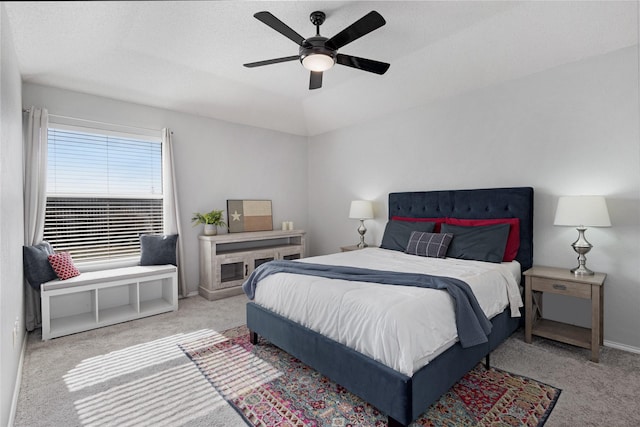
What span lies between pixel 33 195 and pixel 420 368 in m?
3.81

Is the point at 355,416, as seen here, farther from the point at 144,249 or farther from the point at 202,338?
the point at 144,249

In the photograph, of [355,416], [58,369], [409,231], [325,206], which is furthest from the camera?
[325,206]

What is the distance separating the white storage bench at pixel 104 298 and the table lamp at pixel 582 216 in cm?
397

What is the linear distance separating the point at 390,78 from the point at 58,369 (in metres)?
4.26

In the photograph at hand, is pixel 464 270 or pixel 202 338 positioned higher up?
pixel 464 270

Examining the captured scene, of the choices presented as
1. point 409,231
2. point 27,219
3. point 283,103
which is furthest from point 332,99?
point 27,219

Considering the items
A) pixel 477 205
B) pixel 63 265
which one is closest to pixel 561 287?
pixel 477 205

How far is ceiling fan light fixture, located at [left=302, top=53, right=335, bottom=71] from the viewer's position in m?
2.38

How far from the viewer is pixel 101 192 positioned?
12.3 ft

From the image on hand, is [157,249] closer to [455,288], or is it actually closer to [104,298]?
[104,298]

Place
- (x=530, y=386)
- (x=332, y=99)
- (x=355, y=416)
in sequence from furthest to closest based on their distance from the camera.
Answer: (x=332, y=99) < (x=530, y=386) < (x=355, y=416)

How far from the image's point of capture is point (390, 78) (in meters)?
3.88

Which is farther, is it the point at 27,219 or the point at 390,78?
the point at 390,78

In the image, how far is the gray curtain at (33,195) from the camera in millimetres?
3168
